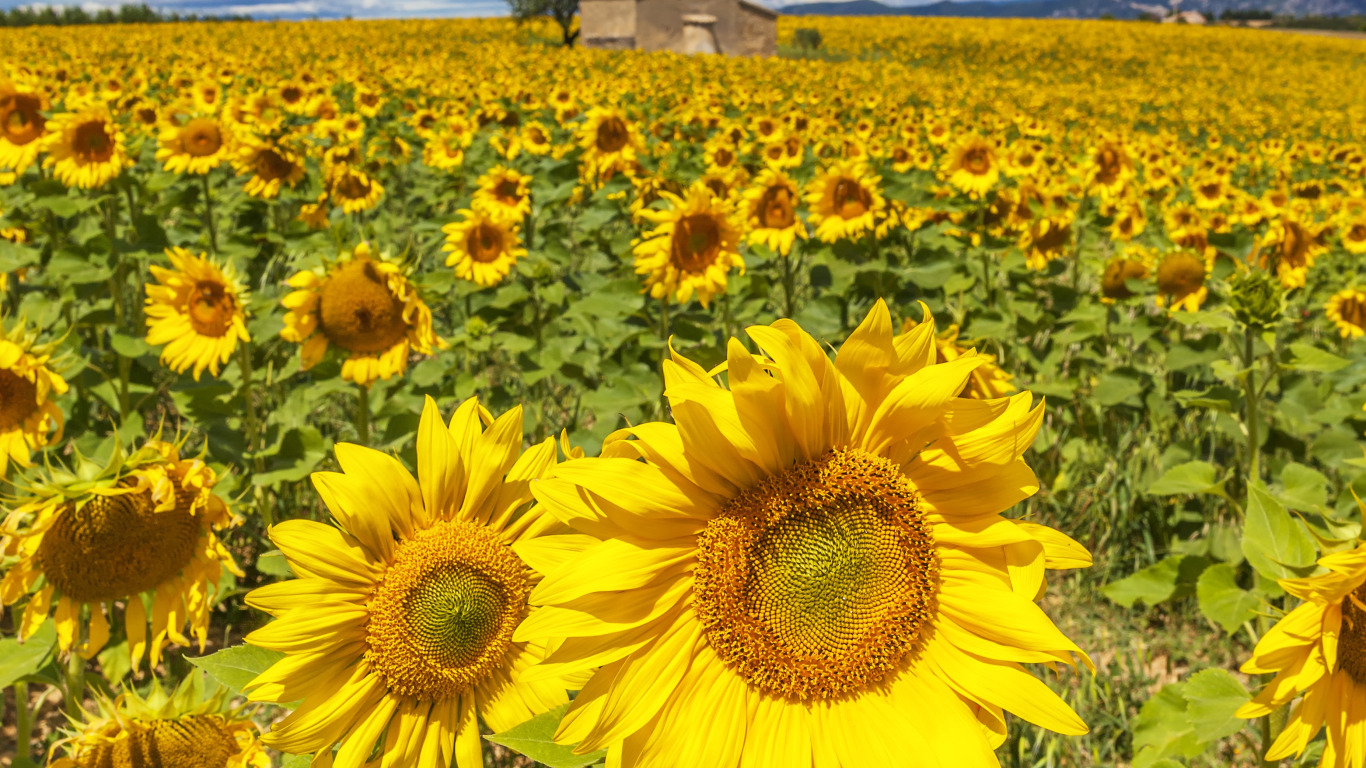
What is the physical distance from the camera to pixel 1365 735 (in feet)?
4.06

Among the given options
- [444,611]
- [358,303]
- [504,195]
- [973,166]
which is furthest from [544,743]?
[973,166]

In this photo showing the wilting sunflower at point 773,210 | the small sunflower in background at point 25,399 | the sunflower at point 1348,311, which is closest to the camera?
the small sunflower in background at point 25,399

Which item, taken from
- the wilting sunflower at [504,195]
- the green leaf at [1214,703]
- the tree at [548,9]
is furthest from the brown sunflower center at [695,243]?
the tree at [548,9]

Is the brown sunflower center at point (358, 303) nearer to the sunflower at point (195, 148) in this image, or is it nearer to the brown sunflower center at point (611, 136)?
the sunflower at point (195, 148)

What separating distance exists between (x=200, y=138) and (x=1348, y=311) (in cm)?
626

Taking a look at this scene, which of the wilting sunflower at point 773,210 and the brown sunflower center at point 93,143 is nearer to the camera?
the brown sunflower center at point 93,143

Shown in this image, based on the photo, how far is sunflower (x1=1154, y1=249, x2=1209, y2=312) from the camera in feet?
15.0

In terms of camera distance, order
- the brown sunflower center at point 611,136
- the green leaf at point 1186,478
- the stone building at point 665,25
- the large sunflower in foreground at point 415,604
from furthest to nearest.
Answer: the stone building at point 665,25
the brown sunflower center at point 611,136
the green leaf at point 1186,478
the large sunflower in foreground at point 415,604

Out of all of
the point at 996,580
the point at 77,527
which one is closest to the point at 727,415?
the point at 996,580

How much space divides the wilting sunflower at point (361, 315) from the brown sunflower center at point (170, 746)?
3.73 ft

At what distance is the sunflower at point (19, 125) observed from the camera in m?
3.60

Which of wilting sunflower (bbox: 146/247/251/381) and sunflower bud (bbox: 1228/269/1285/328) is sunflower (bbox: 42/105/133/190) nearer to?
wilting sunflower (bbox: 146/247/251/381)

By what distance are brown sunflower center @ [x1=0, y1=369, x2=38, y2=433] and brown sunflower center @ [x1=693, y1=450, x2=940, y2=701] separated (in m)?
1.90

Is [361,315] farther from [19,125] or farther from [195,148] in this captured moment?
[195,148]
